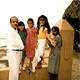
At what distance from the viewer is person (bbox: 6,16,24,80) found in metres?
2.63

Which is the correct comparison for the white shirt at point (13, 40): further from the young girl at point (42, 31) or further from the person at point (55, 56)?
the person at point (55, 56)

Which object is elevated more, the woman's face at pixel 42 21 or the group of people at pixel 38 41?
the woman's face at pixel 42 21

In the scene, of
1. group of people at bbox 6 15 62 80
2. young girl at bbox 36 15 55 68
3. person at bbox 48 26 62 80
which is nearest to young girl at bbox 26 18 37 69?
group of people at bbox 6 15 62 80

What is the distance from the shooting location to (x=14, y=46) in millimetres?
2680

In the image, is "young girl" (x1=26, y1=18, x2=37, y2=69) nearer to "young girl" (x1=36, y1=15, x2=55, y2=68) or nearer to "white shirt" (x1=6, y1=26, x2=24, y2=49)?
"young girl" (x1=36, y1=15, x2=55, y2=68)

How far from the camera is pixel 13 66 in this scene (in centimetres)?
275

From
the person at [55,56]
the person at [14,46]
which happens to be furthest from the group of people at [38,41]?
the person at [14,46]

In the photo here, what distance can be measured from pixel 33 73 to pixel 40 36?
0.94 meters

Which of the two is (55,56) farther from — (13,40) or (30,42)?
(13,40)

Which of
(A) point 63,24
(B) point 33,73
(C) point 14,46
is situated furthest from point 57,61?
(C) point 14,46

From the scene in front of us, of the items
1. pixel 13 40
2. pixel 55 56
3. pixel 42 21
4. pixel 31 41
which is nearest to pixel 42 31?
pixel 42 21

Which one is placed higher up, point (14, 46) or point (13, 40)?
point (13, 40)

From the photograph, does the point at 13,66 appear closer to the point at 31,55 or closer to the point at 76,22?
the point at 31,55

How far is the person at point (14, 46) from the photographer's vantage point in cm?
263
